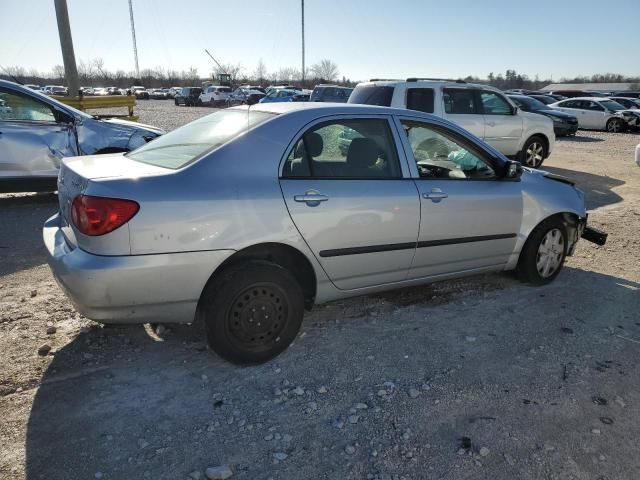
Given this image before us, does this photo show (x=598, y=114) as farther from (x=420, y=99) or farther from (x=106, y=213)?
(x=106, y=213)

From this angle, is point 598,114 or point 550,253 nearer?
point 550,253

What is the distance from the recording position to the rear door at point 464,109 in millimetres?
9461

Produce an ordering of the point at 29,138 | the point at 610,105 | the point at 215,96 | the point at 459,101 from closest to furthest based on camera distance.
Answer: the point at 29,138
the point at 459,101
the point at 610,105
the point at 215,96

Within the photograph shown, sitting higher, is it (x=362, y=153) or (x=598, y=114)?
(x=362, y=153)

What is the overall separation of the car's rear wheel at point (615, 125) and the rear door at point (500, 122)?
48.1ft

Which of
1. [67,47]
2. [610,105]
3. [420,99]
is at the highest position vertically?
[67,47]

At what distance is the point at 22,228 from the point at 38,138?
4.62ft

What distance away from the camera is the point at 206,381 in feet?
9.82

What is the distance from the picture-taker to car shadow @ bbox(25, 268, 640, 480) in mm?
2387

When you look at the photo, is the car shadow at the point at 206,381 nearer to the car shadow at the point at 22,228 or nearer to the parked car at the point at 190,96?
the car shadow at the point at 22,228

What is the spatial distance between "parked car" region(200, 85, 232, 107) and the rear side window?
36052 millimetres

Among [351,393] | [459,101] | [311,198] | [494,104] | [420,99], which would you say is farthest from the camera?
[494,104]

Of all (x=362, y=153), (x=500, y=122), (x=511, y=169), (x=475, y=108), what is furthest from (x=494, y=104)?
(x=362, y=153)

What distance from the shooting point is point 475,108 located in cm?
986
